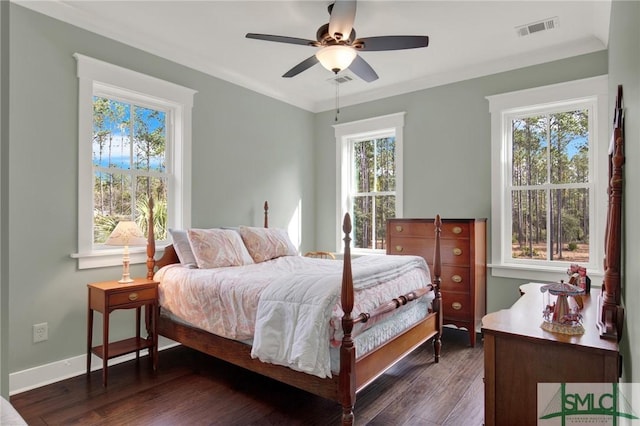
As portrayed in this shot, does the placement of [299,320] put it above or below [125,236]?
below

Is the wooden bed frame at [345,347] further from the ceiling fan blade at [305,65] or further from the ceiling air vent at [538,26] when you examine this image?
the ceiling air vent at [538,26]

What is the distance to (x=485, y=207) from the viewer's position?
156 inches

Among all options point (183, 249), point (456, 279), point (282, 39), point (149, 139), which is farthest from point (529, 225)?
point (149, 139)

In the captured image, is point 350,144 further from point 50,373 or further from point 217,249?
point 50,373

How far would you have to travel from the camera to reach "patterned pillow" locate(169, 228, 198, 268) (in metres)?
3.19

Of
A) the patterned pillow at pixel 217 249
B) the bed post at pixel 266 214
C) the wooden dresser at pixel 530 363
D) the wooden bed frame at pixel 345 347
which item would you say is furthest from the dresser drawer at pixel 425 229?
the wooden dresser at pixel 530 363

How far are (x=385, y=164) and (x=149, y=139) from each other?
2.81 meters

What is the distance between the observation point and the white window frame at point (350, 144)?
457cm

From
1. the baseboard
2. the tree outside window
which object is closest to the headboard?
the tree outside window

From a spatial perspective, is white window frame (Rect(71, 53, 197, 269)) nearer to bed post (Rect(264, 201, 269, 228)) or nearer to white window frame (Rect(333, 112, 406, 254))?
bed post (Rect(264, 201, 269, 228))

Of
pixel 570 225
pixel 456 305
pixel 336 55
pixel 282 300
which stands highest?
pixel 336 55

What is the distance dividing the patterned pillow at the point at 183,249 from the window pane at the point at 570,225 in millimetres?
3472

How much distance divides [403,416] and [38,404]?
238 centimetres

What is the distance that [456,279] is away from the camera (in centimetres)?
362
